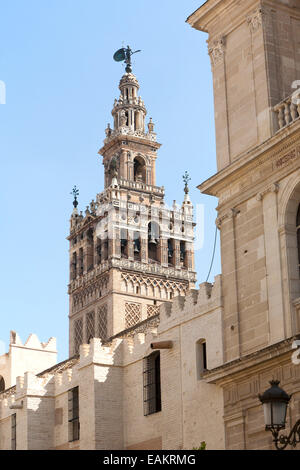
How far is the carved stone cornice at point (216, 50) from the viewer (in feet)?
76.4

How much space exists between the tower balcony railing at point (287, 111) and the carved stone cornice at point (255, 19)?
220cm

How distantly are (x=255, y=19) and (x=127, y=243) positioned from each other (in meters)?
44.7

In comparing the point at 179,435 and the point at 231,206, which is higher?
the point at 231,206

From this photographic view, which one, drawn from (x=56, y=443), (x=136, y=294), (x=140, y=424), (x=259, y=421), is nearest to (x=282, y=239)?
(x=259, y=421)

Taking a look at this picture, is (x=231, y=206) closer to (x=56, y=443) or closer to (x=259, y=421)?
(x=259, y=421)

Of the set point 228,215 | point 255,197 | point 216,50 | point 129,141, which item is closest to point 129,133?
point 129,141

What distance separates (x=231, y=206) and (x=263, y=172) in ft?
4.06

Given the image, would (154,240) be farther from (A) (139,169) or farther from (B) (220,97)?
(B) (220,97)

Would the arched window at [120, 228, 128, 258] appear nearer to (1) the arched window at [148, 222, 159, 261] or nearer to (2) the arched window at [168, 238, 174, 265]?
(1) the arched window at [148, 222, 159, 261]

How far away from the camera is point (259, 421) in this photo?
19781mm

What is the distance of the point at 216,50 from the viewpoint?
23.5 metres

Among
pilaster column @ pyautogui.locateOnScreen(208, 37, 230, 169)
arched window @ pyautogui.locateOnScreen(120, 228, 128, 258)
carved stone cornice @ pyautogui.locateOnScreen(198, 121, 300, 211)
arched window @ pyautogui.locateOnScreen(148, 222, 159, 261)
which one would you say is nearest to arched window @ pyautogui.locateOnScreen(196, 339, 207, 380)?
carved stone cornice @ pyautogui.locateOnScreen(198, 121, 300, 211)

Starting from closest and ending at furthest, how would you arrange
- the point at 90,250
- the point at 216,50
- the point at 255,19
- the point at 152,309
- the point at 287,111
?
1. the point at 287,111
2. the point at 255,19
3. the point at 216,50
4. the point at 152,309
5. the point at 90,250
